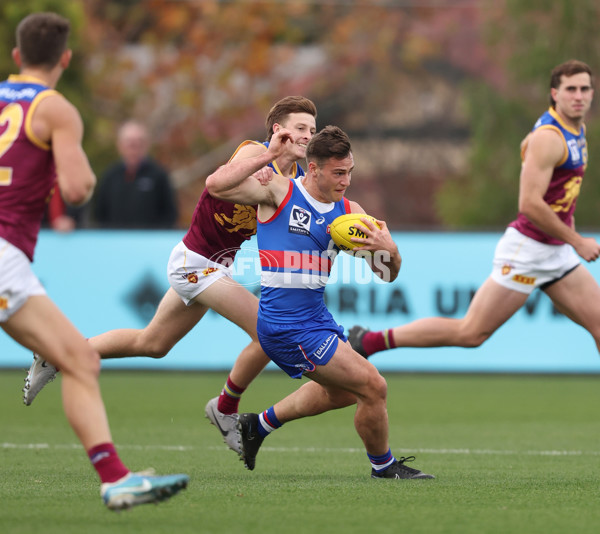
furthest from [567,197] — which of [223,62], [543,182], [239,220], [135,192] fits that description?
[223,62]

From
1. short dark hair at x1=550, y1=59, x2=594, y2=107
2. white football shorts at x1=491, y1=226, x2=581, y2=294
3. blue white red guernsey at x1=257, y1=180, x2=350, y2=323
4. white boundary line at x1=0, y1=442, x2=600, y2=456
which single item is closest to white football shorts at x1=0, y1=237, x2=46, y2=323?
blue white red guernsey at x1=257, y1=180, x2=350, y2=323

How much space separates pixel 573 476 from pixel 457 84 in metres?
28.4

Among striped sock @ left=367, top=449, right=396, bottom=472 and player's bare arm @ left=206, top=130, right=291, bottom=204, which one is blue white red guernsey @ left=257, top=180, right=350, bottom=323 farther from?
striped sock @ left=367, top=449, right=396, bottom=472

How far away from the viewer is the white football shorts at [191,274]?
7.86 m

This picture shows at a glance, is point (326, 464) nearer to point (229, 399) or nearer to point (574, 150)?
point (229, 399)

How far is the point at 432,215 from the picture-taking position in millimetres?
35312

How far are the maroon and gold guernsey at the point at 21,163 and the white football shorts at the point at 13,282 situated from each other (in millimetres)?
53

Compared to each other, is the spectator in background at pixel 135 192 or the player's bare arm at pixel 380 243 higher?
the player's bare arm at pixel 380 243

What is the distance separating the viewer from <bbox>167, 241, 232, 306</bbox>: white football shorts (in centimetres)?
786

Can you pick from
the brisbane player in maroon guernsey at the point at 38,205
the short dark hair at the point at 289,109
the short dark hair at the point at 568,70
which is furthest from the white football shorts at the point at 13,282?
the short dark hair at the point at 568,70

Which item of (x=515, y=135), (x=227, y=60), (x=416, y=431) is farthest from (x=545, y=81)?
(x=416, y=431)

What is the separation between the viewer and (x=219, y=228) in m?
7.93

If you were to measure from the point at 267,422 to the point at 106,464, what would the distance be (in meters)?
2.26

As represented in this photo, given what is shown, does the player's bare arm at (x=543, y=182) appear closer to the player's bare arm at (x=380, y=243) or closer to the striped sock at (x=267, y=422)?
the player's bare arm at (x=380, y=243)
